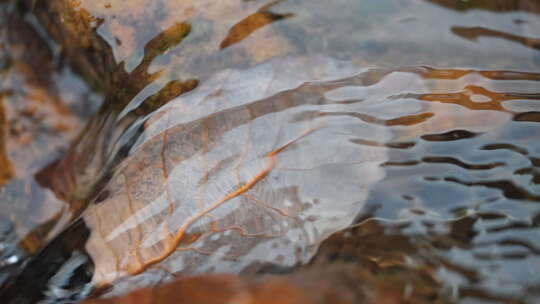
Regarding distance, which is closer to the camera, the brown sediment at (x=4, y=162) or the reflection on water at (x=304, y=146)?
the reflection on water at (x=304, y=146)

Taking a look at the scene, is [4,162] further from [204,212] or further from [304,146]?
[304,146]

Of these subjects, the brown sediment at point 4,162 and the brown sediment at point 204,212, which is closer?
the brown sediment at point 204,212

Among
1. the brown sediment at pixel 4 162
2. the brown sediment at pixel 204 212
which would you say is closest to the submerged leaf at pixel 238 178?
the brown sediment at pixel 204 212

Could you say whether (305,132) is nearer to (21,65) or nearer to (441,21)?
(441,21)

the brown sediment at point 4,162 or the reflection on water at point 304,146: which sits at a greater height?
the brown sediment at point 4,162

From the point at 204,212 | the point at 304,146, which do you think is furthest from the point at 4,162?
the point at 304,146

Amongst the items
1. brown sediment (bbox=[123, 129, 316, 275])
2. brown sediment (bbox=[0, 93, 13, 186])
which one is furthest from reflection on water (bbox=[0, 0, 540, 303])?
brown sediment (bbox=[0, 93, 13, 186])

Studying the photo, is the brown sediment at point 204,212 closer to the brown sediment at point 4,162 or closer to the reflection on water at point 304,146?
the reflection on water at point 304,146

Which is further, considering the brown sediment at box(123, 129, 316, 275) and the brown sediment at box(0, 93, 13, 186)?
the brown sediment at box(0, 93, 13, 186)

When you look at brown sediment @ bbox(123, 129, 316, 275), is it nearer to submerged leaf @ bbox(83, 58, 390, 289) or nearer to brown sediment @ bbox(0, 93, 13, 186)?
submerged leaf @ bbox(83, 58, 390, 289)
